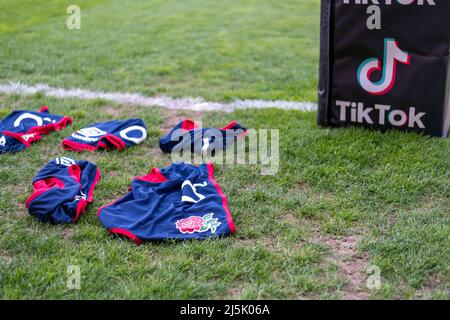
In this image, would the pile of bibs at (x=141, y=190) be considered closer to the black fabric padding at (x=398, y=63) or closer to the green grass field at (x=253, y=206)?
the green grass field at (x=253, y=206)

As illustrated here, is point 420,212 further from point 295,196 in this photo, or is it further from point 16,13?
point 16,13

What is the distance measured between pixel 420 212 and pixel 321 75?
1.67 meters

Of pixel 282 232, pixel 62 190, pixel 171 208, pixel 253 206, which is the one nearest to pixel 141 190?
pixel 171 208

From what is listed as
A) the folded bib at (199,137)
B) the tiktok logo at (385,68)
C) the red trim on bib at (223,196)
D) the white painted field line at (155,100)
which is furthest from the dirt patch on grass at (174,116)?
the tiktok logo at (385,68)

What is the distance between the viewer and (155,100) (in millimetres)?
5805

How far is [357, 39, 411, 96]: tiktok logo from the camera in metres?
4.42

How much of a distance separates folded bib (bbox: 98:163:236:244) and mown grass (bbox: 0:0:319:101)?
215 cm

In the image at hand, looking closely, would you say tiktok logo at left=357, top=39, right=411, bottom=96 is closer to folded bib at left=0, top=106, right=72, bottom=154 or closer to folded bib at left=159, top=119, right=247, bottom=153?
folded bib at left=159, top=119, right=247, bottom=153

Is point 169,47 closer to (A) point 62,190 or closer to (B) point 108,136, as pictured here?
(B) point 108,136

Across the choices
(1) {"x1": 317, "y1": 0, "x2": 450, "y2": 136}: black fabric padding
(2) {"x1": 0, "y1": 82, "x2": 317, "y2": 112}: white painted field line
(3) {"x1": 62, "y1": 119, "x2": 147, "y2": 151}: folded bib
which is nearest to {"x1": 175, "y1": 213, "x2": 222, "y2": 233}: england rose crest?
(3) {"x1": 62, "y1": 119, "x2": 147, "y2": 151}: folded bib

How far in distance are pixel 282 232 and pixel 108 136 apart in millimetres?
1906

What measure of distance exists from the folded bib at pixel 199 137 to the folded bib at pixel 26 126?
1.07m
